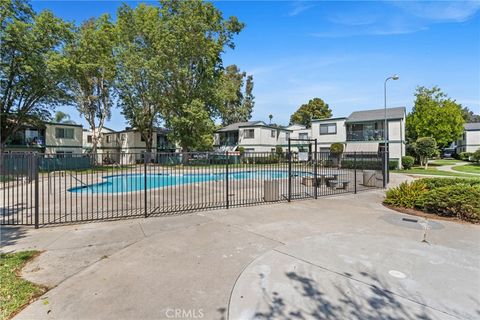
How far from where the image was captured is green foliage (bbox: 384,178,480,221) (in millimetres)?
6855

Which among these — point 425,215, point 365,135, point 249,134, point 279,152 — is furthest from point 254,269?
point 249,134

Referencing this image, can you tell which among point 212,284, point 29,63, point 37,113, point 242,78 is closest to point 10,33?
point 29,63

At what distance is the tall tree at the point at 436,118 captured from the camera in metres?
32.1

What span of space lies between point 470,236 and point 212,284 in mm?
5888

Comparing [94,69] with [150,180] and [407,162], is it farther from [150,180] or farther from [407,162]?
[407,162]

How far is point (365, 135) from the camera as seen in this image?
30.0 meters

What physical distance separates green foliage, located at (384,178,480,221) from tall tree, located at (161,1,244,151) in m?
21.9

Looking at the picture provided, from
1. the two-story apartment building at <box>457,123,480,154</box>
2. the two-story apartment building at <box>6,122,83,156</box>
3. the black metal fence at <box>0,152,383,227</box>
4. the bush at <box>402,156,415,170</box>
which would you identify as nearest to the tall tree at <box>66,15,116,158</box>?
the two-story apartment building at <box>6,122,83,156</box>

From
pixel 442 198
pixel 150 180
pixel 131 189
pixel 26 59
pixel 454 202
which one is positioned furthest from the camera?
pixel 26 59

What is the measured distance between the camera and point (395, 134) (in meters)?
27.6

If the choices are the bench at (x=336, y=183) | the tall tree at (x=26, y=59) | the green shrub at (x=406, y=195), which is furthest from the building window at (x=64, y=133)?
the green shrub at (x=406, y=195)

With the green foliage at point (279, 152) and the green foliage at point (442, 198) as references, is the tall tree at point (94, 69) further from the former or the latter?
the green foliage at point (442, 198)

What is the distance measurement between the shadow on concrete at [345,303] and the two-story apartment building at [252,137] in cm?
3414

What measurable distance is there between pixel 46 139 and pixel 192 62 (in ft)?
71.9
